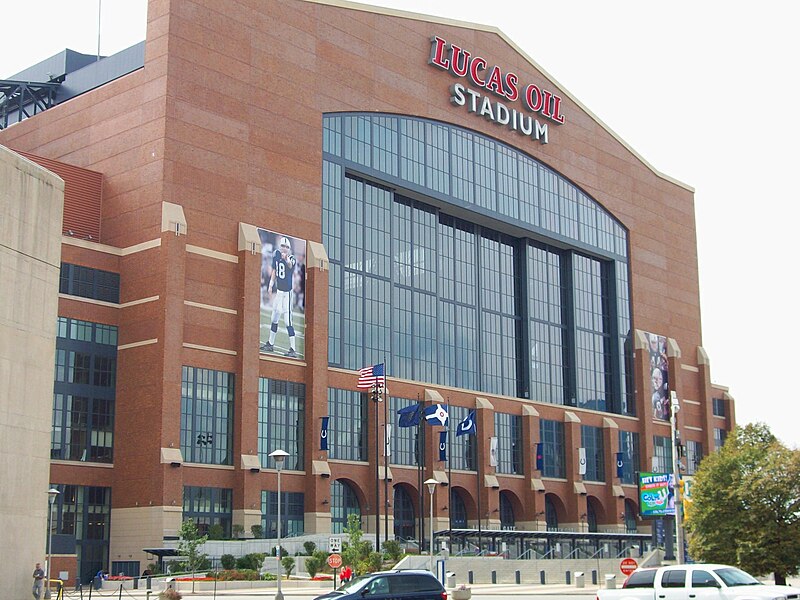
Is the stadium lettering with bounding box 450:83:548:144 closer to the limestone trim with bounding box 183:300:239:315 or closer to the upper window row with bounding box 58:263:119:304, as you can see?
the limestone trim with bounding box 183:300:239:315

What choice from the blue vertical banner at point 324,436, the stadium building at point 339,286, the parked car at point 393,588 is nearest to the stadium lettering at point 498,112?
the stadium building at point 339,286

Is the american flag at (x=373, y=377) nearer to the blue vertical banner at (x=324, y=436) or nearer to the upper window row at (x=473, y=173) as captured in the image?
the blue vertical banner at (x=324, y=436)

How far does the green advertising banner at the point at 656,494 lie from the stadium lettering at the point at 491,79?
1407 inches

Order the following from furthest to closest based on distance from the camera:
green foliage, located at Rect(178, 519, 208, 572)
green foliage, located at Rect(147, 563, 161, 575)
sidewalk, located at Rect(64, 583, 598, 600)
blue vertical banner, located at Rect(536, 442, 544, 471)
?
blue vertical banner, located at Rect(536, 442, 544, 471), green foliage, located at Rect(147, 563, 161, 575), green foliage, located at Rect(178, 519, 208, 572), sidewalk, located at Rect(64, 583, 598, 600)

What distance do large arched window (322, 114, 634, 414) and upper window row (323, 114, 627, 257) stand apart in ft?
0.39

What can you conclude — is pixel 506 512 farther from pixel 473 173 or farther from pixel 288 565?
pixel 288 565

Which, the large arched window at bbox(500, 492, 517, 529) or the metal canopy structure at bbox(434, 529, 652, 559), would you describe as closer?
the metal canopy structure at bbox(434, 529, 652, 559)

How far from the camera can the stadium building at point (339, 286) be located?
67375 mm

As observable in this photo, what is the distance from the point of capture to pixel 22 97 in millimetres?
84938

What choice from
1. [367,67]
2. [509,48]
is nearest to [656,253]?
[509,48]

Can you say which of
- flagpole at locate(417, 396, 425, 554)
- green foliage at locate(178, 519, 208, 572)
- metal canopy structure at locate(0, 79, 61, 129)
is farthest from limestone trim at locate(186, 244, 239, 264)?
metal canopy structure at locate(0, 79, 61, 129)

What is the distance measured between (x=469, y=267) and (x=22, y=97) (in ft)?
128

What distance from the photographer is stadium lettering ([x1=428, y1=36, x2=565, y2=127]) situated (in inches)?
3541

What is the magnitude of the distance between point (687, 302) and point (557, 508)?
31.3m
